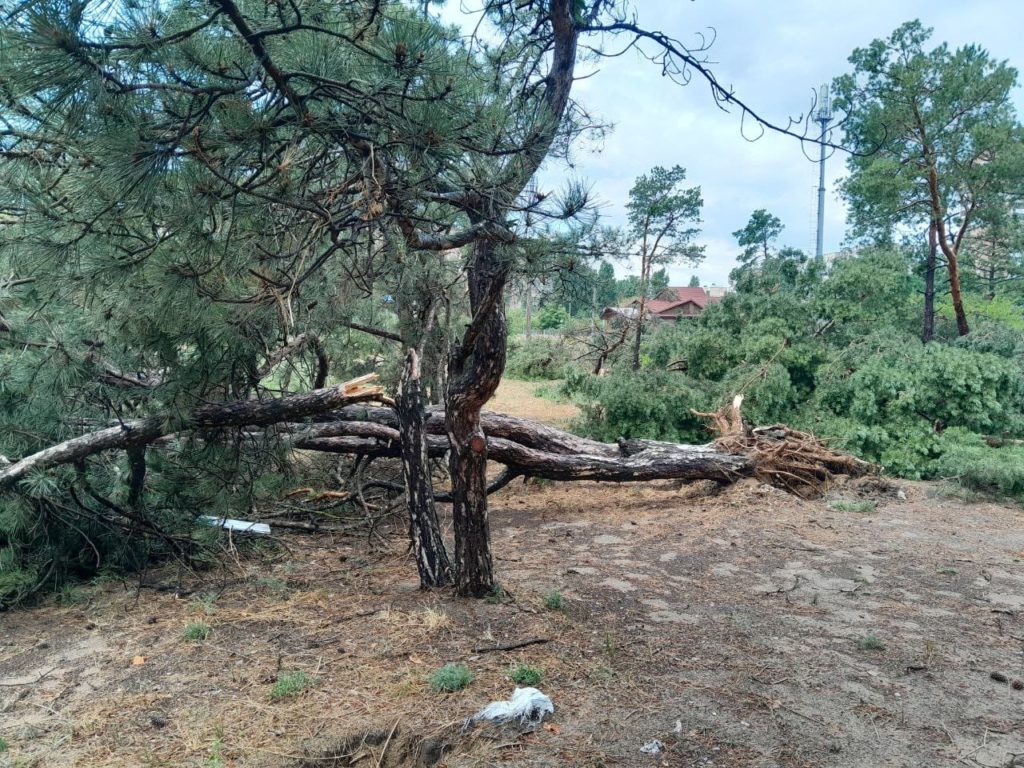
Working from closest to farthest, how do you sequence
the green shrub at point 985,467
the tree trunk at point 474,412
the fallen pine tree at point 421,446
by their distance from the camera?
the tree trunk at point 474,412 → the fallen pine tree at point 421,446 → the green shrub at point 985,467

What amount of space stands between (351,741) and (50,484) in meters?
2.60

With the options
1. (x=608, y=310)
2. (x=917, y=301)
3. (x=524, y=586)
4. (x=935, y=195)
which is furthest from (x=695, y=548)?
(x=917, y=301)

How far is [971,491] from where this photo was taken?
24.9 feet

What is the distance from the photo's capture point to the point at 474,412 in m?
4.02

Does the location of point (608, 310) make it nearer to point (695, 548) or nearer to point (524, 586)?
point (695, 548)

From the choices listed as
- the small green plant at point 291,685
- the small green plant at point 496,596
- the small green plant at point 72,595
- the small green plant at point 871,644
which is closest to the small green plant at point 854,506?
the small green plant at point 871,644

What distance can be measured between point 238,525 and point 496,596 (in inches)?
90.9

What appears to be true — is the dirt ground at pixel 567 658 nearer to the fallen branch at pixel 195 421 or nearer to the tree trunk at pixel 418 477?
the tree trunk at pixel 418 477

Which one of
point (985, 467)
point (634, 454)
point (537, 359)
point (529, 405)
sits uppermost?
point (537, 359)

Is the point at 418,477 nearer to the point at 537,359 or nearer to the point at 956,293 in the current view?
the point at 537,359

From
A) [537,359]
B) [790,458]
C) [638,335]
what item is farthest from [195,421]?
[537,359]

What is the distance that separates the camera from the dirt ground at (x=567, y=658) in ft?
9.00

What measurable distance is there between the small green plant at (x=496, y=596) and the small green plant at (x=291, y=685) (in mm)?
1212

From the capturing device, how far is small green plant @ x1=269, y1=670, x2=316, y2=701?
3150 mm
